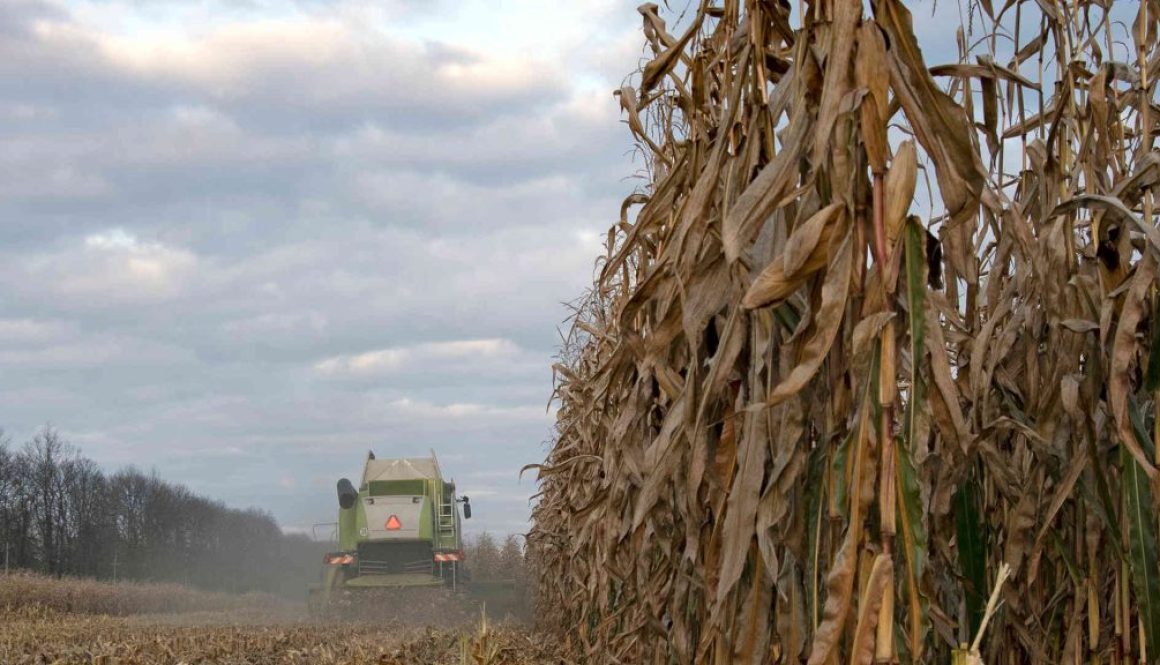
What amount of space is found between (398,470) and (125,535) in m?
39.1

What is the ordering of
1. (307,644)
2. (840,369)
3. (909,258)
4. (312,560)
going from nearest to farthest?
(909,258)
(840,369)
(307,644)
(312,560)

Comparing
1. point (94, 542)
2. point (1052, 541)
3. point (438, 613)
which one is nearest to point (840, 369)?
point (1052, 541)

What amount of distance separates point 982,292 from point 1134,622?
1429 mm

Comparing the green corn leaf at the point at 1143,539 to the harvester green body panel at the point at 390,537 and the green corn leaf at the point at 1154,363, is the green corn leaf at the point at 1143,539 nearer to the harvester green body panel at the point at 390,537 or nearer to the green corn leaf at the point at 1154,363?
the green corn leaf at the point at 1154,363

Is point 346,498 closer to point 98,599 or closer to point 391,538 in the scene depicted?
point 391,538

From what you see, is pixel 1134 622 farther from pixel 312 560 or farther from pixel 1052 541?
pixel 312 560

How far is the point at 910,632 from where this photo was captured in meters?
2.01

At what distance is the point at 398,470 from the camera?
78.6 ft

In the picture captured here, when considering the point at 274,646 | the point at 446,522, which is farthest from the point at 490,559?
the point at 274,646

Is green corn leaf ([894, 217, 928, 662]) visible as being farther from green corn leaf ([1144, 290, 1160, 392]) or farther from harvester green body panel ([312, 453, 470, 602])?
→ harvester green body panel ([312, 453, 470, 602])

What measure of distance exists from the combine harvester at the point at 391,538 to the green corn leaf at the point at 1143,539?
1827 centimetres

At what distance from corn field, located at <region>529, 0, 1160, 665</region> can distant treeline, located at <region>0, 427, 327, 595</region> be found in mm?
43391

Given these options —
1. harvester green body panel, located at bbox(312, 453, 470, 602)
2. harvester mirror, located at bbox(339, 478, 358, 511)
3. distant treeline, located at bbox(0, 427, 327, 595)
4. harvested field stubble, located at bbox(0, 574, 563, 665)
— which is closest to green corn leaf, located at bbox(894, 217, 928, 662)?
harvested field stubble, located at bbox(0, 574, 563, 665)

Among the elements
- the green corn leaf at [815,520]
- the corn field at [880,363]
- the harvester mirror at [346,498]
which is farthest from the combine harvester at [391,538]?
the green corn leaf at [815,520]
